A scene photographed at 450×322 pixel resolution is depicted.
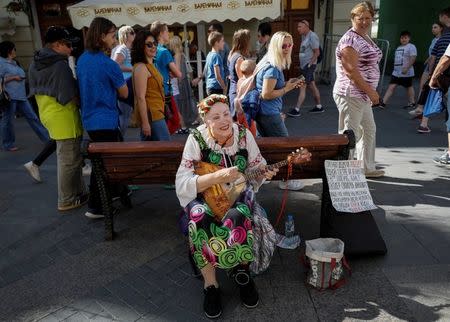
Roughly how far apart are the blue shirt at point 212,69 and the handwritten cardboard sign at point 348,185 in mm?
3848

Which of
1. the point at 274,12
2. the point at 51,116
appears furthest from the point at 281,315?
the point at 274,12

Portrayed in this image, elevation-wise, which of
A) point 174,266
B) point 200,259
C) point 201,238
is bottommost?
point 174,266

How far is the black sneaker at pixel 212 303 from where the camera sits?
2562 mm

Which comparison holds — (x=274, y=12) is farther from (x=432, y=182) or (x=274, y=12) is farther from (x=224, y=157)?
(x=224, y=157)

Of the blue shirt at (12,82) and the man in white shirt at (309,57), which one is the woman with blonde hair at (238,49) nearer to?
the man in white shirt at (309,57)

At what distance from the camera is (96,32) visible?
138 inches

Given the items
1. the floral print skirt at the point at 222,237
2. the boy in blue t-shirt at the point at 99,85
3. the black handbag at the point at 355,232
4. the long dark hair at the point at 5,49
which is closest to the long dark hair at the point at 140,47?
the boy in blue t-shirt at the point at 99,85

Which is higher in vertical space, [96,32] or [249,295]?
[96,32]

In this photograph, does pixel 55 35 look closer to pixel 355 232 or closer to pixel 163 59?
pixel 163 59

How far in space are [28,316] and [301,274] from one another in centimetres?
193

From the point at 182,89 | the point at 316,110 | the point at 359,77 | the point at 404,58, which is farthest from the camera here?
the point at 316,110

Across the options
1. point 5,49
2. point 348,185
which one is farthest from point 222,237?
point 5,49

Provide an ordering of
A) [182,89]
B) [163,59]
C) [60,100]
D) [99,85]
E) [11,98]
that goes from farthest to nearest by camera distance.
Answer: [182,89], [11,98], [163,59], [60,100], [99,85]

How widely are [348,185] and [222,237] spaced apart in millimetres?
1141
